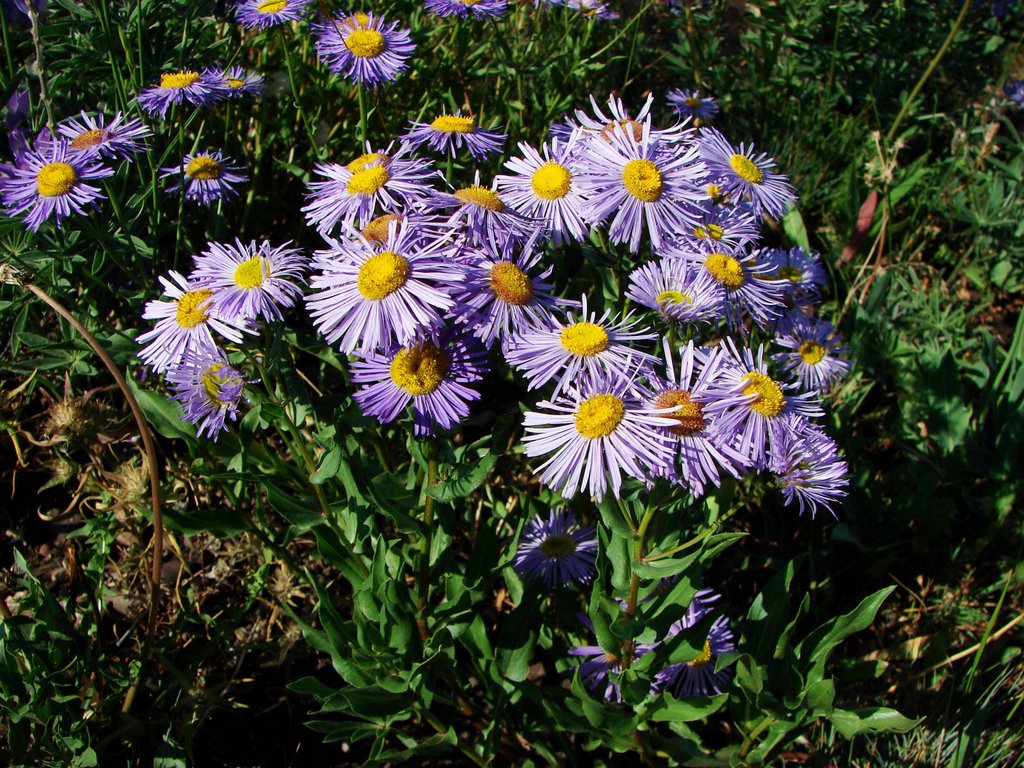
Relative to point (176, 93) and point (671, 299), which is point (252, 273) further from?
point (176, 93)

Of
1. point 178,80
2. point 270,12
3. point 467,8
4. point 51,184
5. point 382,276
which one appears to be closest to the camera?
point 382,276

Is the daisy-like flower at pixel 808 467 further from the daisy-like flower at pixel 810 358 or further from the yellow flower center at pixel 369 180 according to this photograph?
the yellow flower center at pixel 369 180

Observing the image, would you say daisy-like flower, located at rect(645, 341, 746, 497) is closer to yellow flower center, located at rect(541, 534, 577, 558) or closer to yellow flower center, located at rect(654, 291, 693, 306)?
yellow flower center, located at rect(654, 291, 693, 306)

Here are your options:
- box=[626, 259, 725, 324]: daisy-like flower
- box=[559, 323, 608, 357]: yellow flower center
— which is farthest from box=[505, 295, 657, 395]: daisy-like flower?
box=[626, 259, 725, 324]: daisy-like flower

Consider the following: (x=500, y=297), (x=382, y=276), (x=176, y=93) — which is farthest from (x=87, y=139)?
(x=500, y=297)

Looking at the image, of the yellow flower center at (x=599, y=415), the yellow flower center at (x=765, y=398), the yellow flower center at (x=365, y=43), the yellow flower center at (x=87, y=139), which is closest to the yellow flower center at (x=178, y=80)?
the yellow flower center at (x=87, y=139)

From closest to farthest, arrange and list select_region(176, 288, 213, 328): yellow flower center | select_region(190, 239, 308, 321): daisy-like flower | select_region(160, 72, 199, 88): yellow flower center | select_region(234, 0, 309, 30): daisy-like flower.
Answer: select_region(190, 239, 308, 321): daisy-like flower
select_region(176, 288, 213, 328): yellow flower center
select_region(160, 72, 199, 88): yellow flower center
select_region(234, 0, 309, 30): daisy-like flower
